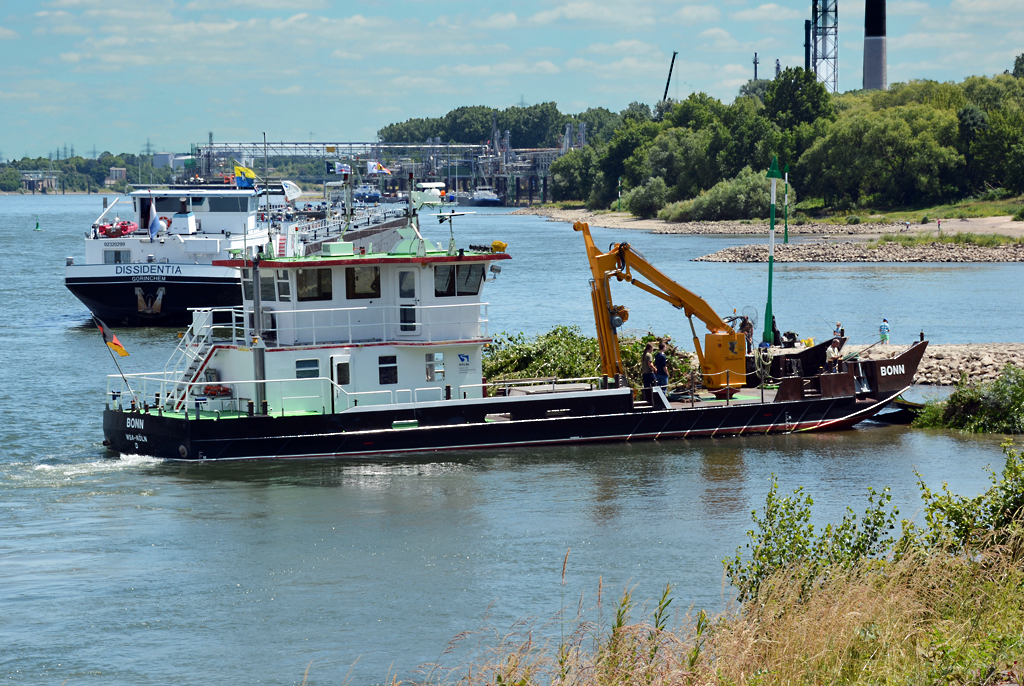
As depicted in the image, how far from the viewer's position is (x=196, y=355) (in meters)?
26.2

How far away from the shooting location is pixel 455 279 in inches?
1041

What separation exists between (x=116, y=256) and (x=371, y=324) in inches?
1191

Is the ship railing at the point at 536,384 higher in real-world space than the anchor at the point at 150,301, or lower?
lower

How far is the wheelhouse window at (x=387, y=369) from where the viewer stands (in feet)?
85.3

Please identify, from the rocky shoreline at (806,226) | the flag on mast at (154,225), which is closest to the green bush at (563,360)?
the flag on mast at (154,225)

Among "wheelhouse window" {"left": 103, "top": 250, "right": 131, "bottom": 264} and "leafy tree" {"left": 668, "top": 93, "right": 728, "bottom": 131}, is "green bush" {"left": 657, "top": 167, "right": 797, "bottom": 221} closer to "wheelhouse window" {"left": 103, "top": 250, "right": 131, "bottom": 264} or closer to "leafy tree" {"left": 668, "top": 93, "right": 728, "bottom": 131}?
"leafy tree" {"left": 668, "top": 93, "right": 728, "bottom": 131}

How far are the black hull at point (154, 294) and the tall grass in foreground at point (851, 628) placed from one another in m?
40.1

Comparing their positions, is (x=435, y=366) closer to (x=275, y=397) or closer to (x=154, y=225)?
(x=275, y=397)

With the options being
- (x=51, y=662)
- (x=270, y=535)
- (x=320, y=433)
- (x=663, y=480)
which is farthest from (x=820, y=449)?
(x=51, y=662)

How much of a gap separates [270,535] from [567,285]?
5229 centimetres

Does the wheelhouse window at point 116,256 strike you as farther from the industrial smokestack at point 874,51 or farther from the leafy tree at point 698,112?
the industrial smokestack at point 874,51

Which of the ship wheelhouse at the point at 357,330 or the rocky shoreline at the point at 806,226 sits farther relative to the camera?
the rocky shoreline at the point at 806,226

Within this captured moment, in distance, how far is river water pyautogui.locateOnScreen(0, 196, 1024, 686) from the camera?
599 inches

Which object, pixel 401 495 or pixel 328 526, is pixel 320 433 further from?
pixel 328 526
